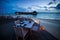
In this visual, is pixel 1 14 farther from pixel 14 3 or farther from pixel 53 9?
pixel 53 9

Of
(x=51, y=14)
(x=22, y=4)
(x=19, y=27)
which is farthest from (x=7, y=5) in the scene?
(x=51, y=14)

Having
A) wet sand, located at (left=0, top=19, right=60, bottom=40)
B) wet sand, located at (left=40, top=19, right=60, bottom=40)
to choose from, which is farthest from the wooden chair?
wet sand, located at (left=40, top=19, right=60, bottom=40)

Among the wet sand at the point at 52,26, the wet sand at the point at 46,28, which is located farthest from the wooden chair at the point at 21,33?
the wet sand at the point at 52,26

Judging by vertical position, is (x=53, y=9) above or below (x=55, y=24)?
above

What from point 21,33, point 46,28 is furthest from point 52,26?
point 21,33

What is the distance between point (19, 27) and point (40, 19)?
354 millimetres

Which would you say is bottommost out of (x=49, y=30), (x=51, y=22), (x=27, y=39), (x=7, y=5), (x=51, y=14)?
(x=27, y=39)

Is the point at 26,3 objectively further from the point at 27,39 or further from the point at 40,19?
A: the point at 27,39

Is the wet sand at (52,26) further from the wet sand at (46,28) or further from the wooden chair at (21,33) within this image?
the wooden chair at (21,33)

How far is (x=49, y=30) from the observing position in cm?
161

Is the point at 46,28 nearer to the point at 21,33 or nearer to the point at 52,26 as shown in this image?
the point at 52,26

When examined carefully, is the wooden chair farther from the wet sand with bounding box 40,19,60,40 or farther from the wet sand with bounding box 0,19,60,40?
the wet sand with bounding box 40,19,60,40

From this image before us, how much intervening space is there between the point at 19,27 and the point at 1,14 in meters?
0.37

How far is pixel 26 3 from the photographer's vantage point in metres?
1.60
